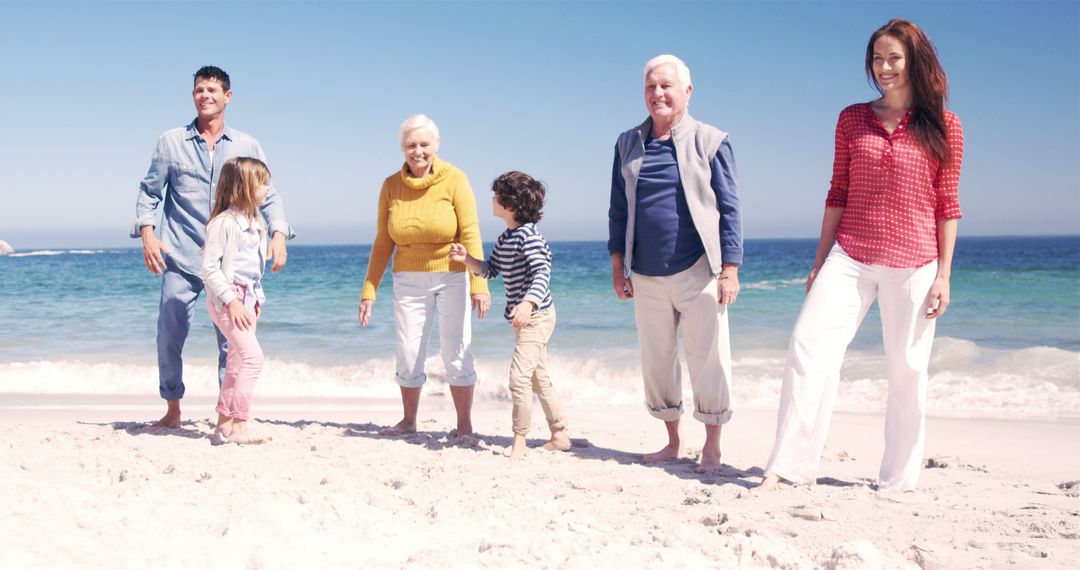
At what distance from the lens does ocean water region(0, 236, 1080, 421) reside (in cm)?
687

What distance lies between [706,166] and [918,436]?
57.0 inches

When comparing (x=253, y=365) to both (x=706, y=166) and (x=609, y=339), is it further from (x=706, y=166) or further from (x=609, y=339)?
(x=609, y=339)

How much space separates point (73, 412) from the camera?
5.71 m

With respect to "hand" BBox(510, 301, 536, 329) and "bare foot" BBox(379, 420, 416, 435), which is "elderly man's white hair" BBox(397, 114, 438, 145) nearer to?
"hand" BBox(510, 301, 536, 329)

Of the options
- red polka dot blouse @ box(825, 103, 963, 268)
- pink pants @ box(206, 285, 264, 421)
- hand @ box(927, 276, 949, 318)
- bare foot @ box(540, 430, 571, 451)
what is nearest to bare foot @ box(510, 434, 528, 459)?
bare foot @ box(540, 430, 571, 451)

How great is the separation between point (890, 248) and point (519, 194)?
1.71 m

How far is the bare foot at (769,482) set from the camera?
10.9 ft

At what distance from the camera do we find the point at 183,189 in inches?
173

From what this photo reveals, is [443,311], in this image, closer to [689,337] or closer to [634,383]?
[689,337]

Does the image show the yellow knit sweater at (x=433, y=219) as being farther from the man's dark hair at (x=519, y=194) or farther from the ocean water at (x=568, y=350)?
the ocean water at (x=568, y=350)

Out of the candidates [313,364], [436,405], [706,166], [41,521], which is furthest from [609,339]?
[41,521]

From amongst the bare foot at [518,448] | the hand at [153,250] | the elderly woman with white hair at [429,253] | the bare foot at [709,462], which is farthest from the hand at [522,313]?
the hand at [153,250]

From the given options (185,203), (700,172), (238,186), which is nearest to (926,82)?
(700,172)

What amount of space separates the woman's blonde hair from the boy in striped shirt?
1.04 m
